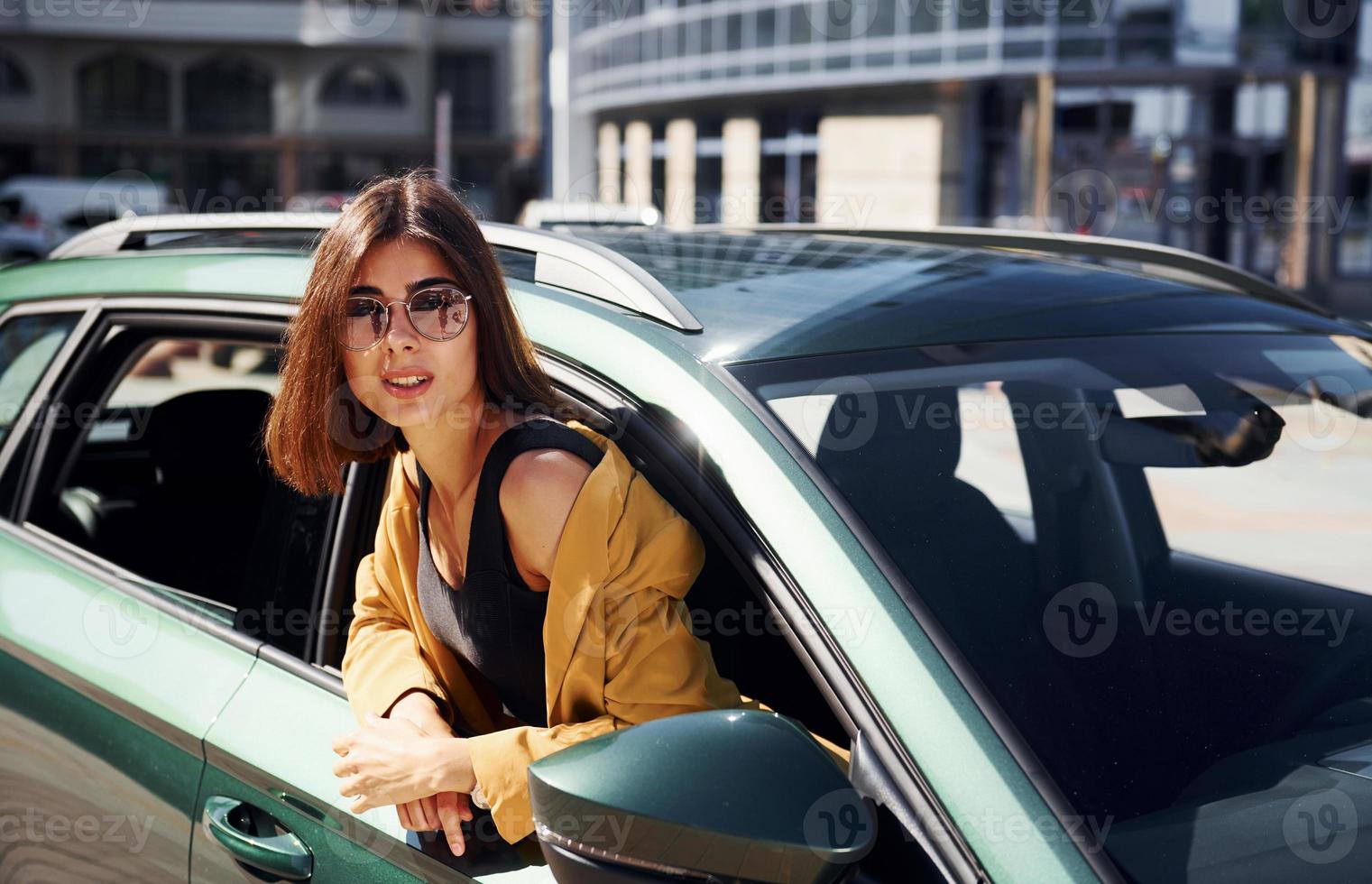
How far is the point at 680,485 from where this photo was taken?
5.33 feet

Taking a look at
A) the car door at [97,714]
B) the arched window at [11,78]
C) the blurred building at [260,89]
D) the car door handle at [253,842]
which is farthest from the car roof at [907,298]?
the arched window at [11,78]

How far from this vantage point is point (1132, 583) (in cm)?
208

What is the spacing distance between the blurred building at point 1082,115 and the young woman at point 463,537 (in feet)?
70.0

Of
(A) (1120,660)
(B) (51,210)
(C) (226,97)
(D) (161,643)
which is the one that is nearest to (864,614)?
(A) (1120,660)

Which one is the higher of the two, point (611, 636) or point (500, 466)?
point (500, 466)

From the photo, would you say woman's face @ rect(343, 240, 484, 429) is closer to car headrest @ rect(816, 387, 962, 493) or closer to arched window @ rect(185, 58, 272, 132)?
car headrest @ rect(816, 387, 962, 493)

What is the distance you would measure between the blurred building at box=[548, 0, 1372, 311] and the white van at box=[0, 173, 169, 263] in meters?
15.5

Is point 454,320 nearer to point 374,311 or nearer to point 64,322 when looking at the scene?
point 374,311

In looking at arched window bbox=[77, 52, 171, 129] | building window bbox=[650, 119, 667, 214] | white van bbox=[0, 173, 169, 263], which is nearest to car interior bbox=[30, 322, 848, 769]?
building window bbox=[650, 119, 667, 214]

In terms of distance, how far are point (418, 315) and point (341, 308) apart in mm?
106

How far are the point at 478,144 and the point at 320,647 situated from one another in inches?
2028

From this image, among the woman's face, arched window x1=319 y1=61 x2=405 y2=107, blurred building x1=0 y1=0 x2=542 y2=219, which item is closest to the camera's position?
the woman's face

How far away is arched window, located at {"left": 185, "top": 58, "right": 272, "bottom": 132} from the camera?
4925 centimetres

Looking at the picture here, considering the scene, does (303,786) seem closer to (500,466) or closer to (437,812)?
(437,812)
